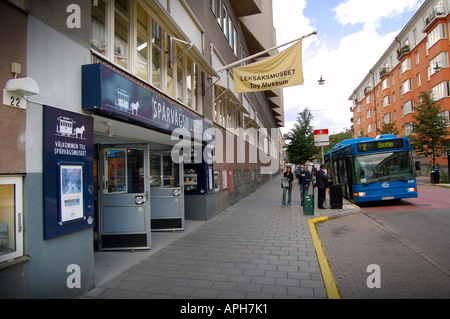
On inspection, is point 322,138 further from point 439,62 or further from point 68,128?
point 439,62

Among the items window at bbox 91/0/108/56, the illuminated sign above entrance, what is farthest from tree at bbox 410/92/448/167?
window at bbox 91/0/108/56

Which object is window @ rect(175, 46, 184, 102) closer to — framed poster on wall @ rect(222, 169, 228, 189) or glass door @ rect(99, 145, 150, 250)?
glass door @ rect(99, 145, 150, 250)

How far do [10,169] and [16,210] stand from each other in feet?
1.57

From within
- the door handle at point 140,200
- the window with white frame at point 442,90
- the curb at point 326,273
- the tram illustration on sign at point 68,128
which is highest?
the window with white frame at point 442,90

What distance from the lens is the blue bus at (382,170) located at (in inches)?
464

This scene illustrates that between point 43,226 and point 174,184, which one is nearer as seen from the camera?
point 43,226

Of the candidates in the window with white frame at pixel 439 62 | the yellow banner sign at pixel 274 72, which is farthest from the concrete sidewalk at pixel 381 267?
the window with white frame at pixel 439 62

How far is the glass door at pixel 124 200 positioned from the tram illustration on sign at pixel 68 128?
7.48 ft

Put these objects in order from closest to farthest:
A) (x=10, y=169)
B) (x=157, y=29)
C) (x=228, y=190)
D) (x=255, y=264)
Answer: (x=10, y=169) < (x=255, y=264) < (x=157, y=29) < (x=228, y=190)

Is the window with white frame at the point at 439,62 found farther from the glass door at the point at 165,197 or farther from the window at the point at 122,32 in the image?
the window at the point at 122,32

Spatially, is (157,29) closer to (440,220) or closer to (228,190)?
(228,190)

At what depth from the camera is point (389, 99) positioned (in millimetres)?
44000

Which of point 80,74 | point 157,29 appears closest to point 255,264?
point 80,74

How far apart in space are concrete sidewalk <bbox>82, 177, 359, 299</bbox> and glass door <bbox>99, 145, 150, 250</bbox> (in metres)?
0.45
